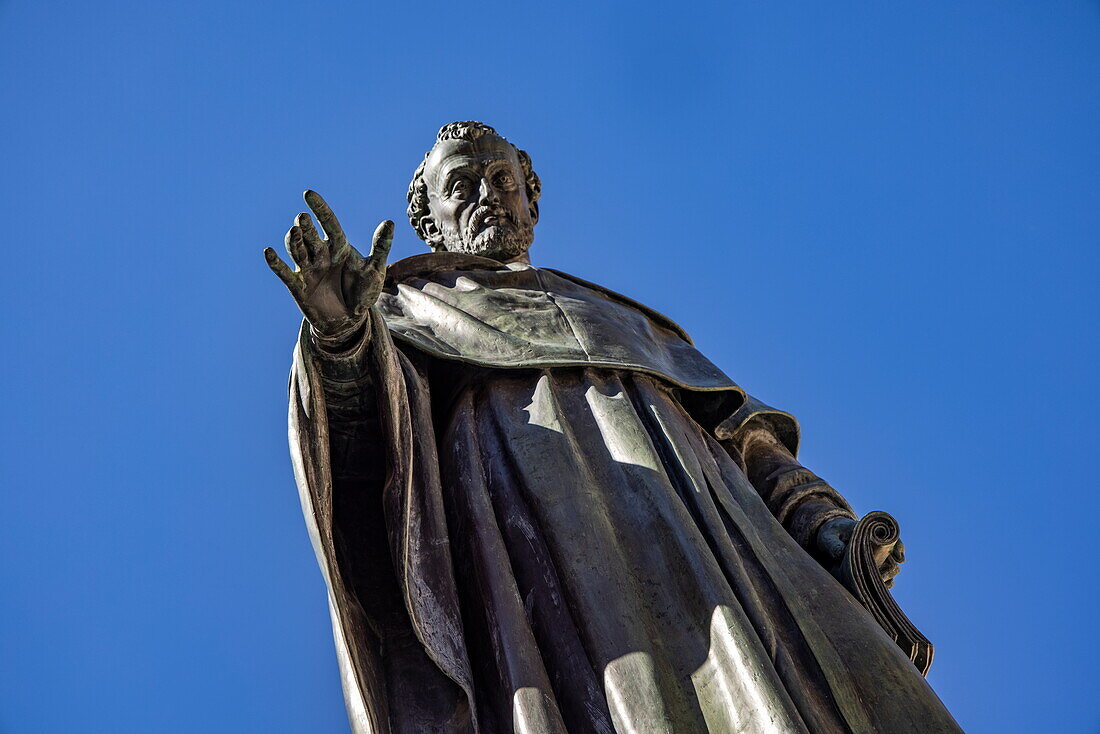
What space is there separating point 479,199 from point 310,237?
3.01 m

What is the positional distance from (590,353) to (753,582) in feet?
4.86

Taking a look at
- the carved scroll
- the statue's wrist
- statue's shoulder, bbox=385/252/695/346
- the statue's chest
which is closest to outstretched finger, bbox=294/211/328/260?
the statue's wrist

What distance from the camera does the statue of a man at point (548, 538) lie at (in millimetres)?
5508

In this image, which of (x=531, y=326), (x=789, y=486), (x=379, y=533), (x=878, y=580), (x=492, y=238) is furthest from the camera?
(x=492, y=238)

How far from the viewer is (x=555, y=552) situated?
19.7ft

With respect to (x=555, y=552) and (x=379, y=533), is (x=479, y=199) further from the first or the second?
(x=555, y=552)

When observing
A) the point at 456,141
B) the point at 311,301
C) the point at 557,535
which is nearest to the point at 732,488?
the point at 557,535

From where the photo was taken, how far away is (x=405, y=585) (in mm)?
5816

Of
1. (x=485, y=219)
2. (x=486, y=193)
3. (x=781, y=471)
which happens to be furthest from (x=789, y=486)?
(x=486, y=193)

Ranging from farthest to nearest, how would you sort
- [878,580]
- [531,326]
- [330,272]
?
1. [531,326]
2. [878,580]
3. [330,272]

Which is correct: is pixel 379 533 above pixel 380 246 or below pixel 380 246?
below

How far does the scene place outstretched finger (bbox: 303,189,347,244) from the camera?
563cm

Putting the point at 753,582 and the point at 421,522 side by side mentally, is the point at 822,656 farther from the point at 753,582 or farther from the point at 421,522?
the point at 421,522

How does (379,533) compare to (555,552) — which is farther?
(379,533)
